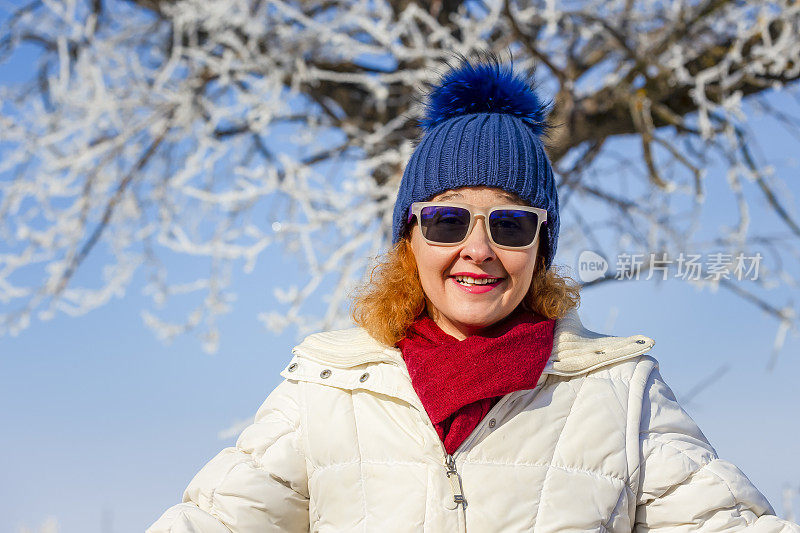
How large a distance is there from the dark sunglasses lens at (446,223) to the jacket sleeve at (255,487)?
0.55 metres

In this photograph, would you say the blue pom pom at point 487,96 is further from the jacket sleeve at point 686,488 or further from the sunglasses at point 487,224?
the jacket sleeve at point 686,488

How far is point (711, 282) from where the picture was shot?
4.12 m

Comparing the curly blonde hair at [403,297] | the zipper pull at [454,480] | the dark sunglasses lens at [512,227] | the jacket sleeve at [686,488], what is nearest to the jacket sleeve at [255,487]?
the curly blonde hair at [403,297]

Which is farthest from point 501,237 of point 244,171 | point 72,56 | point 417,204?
point 72,56

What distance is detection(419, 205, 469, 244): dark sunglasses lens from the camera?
5.55ft

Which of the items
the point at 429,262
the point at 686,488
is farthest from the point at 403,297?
the point at 686,488

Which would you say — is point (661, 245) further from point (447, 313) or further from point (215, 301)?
point (447, 313)

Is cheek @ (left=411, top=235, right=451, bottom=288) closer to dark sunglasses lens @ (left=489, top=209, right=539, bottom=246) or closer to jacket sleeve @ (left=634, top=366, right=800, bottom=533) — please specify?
dark sunglasses lens @ (left=489, top=209, right=539, bottom=246)

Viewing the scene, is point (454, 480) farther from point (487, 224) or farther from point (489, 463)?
point (487, 224)

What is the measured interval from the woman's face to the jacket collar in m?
0.16

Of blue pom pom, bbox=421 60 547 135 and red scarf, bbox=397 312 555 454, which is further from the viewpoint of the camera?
blue pom pom, bbox=421 60 547 135

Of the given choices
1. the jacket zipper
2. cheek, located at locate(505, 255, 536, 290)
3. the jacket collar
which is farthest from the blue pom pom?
the jacket zipper

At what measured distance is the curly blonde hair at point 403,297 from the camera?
5.98 feet

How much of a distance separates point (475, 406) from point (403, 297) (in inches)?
13.6
